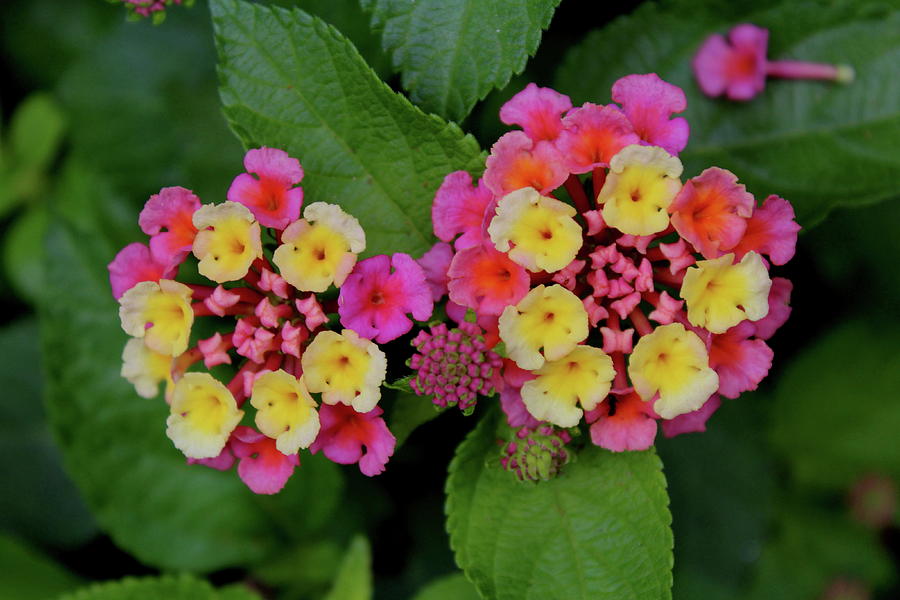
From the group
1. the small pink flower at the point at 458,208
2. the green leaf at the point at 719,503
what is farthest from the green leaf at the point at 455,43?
the green leaf at the point at 719,503

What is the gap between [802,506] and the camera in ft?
7.25

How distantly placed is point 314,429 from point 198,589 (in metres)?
0.73

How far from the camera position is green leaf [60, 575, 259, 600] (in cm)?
159

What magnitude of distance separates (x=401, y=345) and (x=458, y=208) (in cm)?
28

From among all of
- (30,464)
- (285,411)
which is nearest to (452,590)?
(285,411)

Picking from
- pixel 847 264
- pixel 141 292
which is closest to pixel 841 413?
pixel 847 264

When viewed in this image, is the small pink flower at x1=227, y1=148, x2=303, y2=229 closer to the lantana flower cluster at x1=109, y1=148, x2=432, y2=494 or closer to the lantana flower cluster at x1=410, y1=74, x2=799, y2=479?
the lantana flower cluster at x1=109, y1=148, x2=432, y2=494

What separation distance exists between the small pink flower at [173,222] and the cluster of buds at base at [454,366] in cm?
37

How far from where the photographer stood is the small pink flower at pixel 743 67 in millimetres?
1530

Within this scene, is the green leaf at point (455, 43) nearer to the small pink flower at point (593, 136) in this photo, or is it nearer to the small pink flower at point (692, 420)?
the small pink flower at point (593, 136)

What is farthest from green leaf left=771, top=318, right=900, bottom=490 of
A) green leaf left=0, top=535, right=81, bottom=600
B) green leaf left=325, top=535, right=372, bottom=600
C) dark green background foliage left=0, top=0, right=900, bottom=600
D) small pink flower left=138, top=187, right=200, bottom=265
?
green leaf left=0, top=535, right=81, bottom=600

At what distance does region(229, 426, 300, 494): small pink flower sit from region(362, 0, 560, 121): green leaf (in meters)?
0.54

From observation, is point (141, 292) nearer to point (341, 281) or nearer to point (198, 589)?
point (341, 281)

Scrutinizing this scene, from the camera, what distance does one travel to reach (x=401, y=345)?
1.38m
